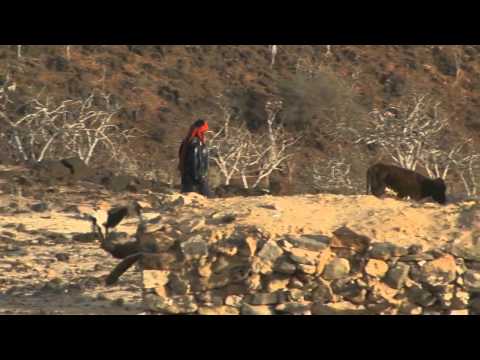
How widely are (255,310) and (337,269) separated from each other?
32.5 inches

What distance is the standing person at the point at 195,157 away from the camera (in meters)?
11.8

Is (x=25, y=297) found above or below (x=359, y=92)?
below

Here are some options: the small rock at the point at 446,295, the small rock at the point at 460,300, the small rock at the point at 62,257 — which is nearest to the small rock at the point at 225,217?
the small rock at the point at 446,295

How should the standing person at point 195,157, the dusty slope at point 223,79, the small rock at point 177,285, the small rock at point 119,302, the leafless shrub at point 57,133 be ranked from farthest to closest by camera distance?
the dusty slope at point 223,79 < the leafless shrub at point 57,133 < the standing person at point 195,157 < the small rock at point 119,302 < the small rock at point 177,285

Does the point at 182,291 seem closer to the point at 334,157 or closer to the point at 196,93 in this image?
the point at 334,157

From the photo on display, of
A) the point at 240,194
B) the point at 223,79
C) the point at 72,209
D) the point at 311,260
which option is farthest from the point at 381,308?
the point at 223,79

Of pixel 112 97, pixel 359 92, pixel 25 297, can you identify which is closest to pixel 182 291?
pixel 25 297

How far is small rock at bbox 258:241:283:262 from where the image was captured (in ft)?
27.9

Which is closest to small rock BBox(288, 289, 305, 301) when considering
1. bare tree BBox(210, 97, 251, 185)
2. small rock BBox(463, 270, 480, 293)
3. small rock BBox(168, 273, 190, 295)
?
small rock BBox(168, 273, 190, 295)

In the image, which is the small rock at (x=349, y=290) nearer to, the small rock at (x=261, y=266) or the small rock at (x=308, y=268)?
the small rock at (x=308, y=268)

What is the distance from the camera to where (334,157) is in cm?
2920

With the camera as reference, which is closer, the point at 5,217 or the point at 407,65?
the point at 5,217

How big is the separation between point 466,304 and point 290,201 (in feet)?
6.78

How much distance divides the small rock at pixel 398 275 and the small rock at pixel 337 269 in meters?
0.38
